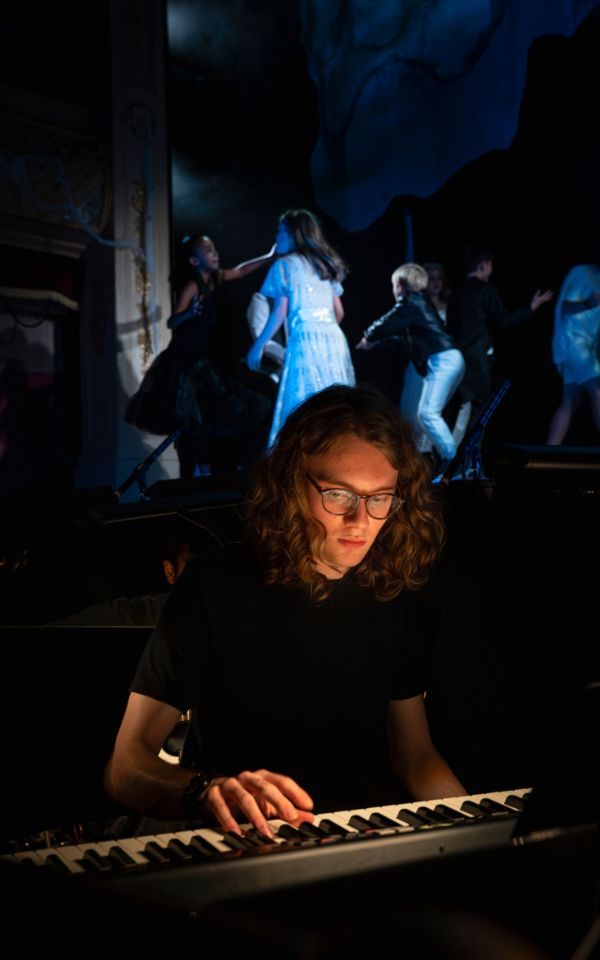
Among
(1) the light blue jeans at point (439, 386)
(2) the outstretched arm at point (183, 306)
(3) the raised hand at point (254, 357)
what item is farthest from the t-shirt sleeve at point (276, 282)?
(1) the light blue jeans at point (439, 386)

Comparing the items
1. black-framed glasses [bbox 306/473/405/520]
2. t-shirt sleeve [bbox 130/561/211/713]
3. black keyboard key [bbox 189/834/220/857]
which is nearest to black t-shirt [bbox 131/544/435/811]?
t-shirt sleeve [bbox 130/561/211/713]

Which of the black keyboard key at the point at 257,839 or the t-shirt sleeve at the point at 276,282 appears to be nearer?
the black keyboard key at the point at 257,839

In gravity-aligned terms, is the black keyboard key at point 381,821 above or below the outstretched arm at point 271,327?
below

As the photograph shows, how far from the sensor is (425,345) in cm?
947

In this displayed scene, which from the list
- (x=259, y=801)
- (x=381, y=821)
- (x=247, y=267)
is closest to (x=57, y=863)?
(x=259, y=801)

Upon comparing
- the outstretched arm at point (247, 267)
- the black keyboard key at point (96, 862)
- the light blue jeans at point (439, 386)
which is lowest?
the black keyboard key at point (96, 862)

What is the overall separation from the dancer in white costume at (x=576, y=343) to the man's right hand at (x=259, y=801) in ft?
25.6

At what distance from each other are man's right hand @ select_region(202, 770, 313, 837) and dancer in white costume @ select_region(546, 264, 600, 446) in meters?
7.79

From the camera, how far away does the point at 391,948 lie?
669mm

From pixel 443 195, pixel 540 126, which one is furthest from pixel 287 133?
pixel 540 126

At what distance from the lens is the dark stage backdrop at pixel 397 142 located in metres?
8.81

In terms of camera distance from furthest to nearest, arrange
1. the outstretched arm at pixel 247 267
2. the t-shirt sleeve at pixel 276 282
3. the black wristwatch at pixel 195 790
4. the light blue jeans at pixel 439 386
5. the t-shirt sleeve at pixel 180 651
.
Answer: the outstretched arm at pixel 247 267 → the t-shirt sleeve at pixel 276 282 → the light blue jeans at pixel 439 386 → the t-shirt sleeve at pixel 180 651 → the black wristwatch at pixel 195 790

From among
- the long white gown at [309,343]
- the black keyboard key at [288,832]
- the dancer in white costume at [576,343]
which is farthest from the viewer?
the long white gown at [309,343]

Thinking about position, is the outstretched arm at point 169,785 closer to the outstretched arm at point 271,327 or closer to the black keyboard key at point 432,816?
the black keyboard key at point 432,816
